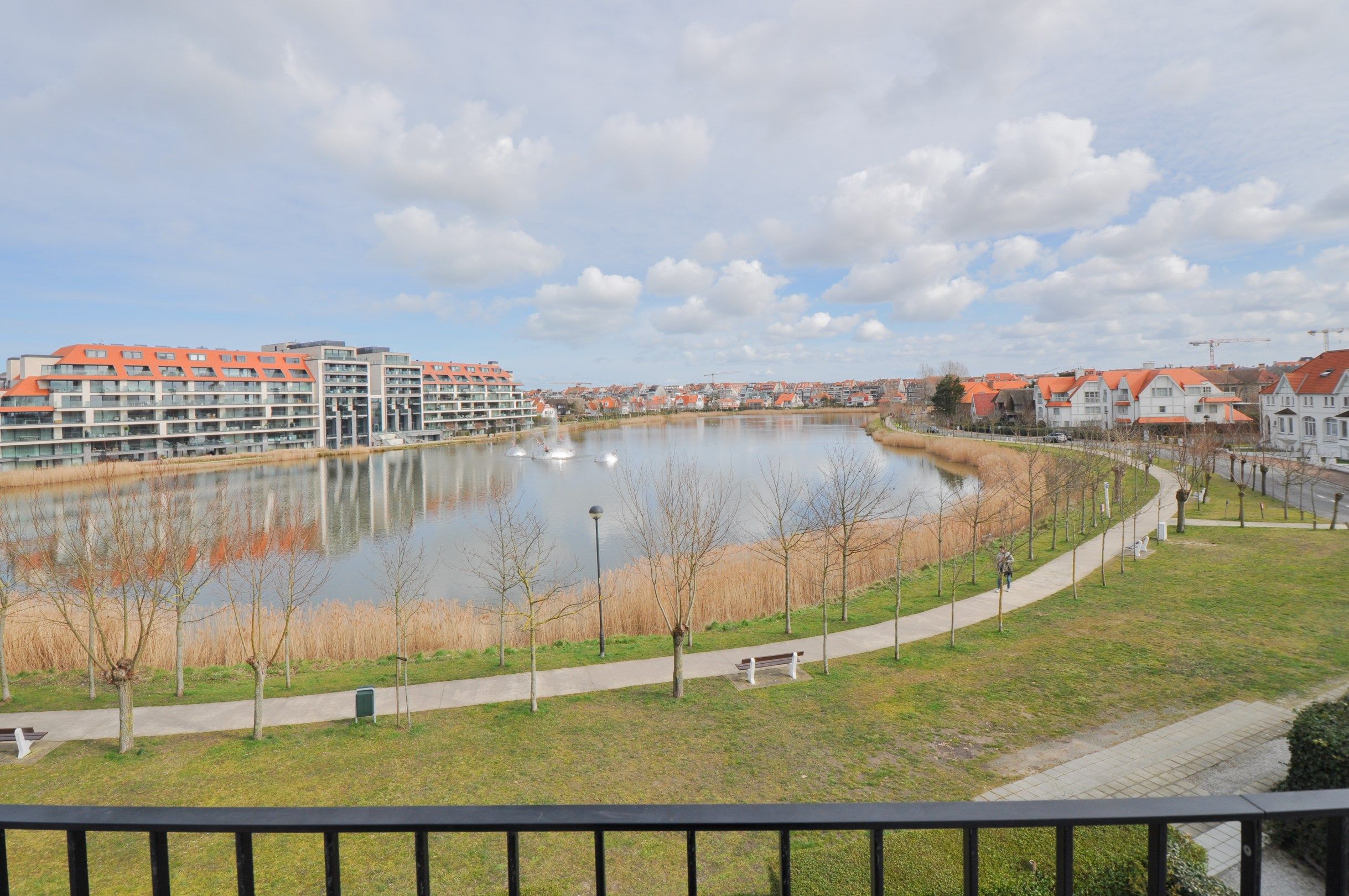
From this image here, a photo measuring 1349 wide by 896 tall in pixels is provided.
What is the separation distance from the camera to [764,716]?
13195 millimetres

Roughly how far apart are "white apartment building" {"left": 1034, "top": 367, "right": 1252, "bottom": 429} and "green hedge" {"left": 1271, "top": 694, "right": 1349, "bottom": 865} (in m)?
64.0

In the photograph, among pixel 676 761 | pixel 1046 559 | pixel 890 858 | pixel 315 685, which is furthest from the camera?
pixel 1046 559

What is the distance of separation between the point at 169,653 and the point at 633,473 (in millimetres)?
34295

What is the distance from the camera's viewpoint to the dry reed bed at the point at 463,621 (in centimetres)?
1889

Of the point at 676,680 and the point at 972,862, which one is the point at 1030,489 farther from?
the point at 972,862

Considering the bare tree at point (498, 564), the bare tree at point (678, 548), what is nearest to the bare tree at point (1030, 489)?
the bare tree at point (678, 548)

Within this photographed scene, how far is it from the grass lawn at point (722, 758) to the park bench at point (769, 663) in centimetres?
55

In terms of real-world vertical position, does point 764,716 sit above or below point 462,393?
below

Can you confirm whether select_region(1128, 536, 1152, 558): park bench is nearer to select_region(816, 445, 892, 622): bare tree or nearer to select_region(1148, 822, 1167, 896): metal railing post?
select_region(816, 445, 892, 622): bare tree

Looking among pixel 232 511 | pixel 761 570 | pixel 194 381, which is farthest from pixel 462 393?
pixel 761 570

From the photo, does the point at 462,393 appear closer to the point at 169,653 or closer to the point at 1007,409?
the point at 1007,409

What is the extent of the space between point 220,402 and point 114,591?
2844 inches

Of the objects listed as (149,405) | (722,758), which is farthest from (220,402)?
(722,758)

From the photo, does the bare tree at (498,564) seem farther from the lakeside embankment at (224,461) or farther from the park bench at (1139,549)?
the park bench at (1139,549)
